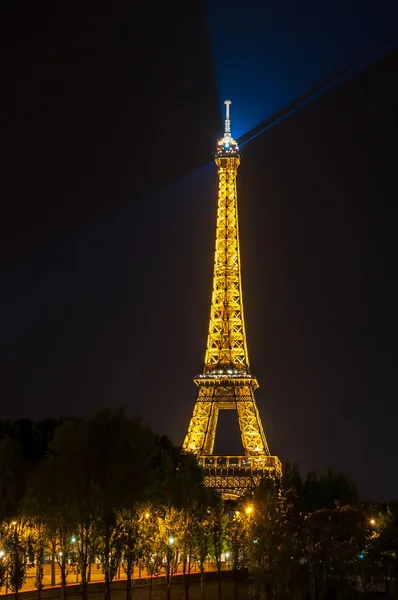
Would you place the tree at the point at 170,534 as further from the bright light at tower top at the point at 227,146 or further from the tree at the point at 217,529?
the bright light at tower top at the point at 227,146

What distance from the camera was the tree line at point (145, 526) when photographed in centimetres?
3884

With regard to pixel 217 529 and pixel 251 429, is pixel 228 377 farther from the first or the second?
pixel 217 529

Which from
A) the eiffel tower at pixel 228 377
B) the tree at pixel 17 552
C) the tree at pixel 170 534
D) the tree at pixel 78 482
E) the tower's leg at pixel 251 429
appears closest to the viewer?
the tree at pixel 78 482

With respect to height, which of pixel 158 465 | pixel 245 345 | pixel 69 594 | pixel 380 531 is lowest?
pixel 69 594

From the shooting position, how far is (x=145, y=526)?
42.3m

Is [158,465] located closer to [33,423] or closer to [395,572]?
[33,423]

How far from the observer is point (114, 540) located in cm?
3919

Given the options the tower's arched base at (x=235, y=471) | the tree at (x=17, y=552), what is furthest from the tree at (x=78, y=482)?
the tower's arched base at (x=235, y=471)

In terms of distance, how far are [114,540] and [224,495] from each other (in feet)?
168

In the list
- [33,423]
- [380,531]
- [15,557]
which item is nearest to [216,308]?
[33,423]

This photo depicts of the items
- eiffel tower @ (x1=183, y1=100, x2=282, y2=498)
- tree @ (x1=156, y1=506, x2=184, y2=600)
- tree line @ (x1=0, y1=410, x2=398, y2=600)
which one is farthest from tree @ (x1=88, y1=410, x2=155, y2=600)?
eiffel tower @ (x1=183, y1=100, x2=282, y2=498)

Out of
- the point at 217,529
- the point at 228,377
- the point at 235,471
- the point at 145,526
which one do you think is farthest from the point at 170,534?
the point at 228,377

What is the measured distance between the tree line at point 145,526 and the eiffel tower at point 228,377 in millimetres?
34607

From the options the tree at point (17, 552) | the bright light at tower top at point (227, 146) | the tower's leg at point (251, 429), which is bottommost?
the tree at point (17, 552)
